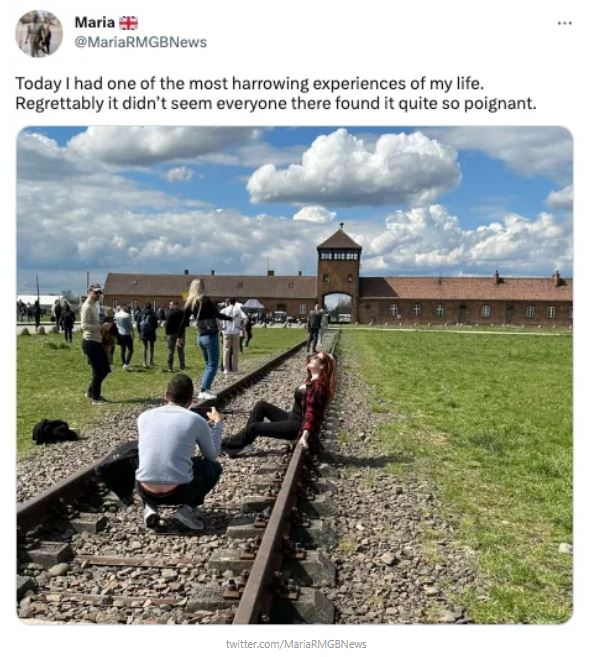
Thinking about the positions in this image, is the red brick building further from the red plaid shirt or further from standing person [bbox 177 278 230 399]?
the red plaid shirt

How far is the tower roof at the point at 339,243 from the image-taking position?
92312 millimetres

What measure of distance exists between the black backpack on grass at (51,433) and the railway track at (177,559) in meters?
2.80

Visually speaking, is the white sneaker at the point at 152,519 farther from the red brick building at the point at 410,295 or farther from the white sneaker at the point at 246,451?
Result: the red brick building at the point at 410,295

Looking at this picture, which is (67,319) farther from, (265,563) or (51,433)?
(265,563)

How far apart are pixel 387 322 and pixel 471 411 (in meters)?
78.7

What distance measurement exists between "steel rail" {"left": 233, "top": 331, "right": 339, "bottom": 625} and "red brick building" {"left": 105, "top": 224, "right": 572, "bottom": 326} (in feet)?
278

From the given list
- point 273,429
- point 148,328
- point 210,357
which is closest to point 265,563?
point 273,429

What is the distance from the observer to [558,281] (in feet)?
293

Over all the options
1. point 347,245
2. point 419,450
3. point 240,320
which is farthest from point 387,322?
point 419,450

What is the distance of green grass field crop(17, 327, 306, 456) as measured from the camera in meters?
10.4

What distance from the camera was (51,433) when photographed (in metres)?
8.43
